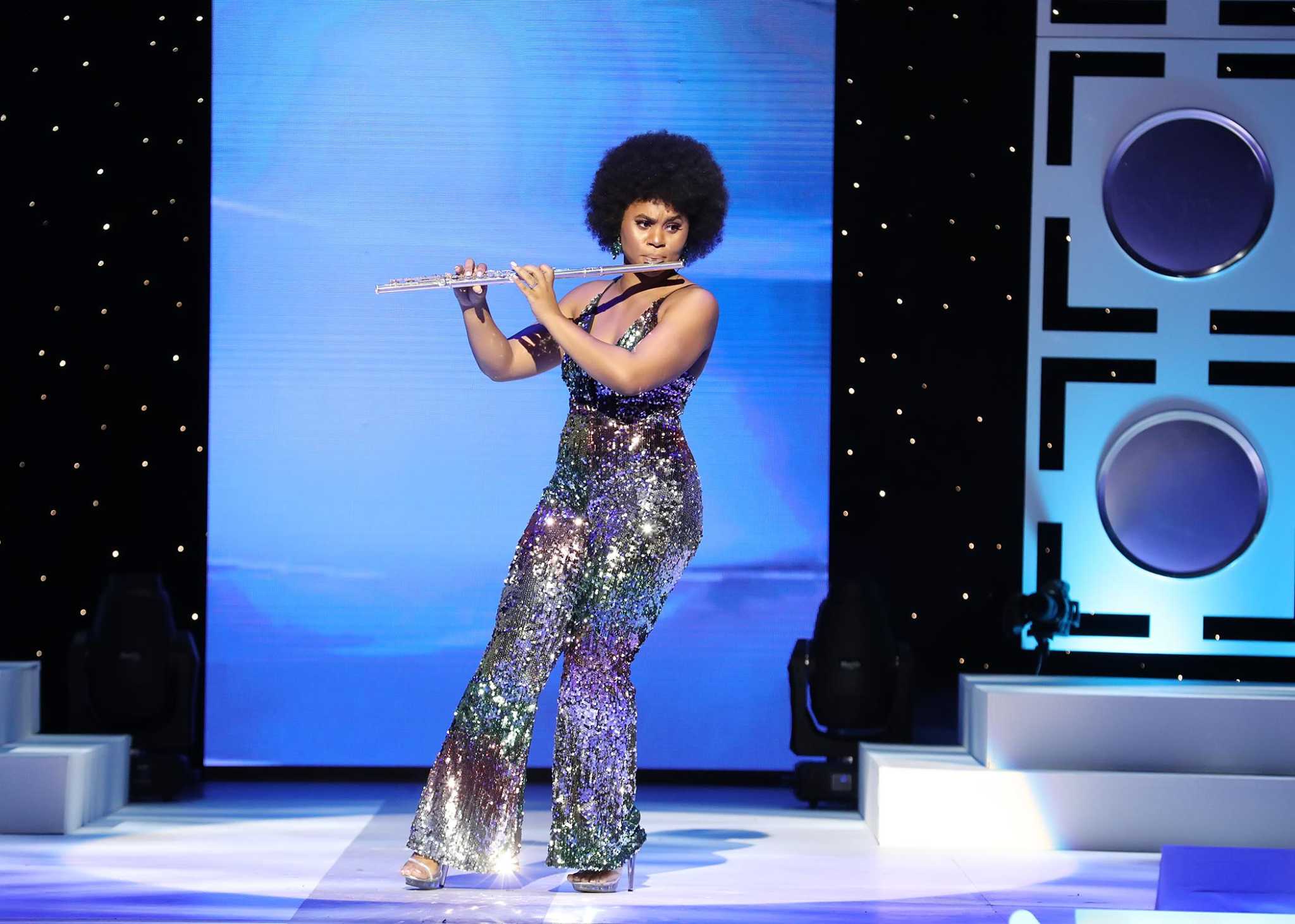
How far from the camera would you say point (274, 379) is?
5090 mm

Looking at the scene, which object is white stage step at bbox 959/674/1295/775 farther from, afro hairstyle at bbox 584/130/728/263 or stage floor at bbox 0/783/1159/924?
afro hairstyle at bbox 584/130/728/263

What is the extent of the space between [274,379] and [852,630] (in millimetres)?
2014

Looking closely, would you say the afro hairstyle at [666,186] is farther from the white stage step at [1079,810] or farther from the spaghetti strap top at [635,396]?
the white stage step at [1079,810]

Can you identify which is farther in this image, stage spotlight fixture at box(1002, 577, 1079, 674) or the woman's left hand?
stage spotlight fixture at box(1002, 577, 1079, 674)

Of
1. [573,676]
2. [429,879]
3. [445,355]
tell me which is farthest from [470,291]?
[445,355]

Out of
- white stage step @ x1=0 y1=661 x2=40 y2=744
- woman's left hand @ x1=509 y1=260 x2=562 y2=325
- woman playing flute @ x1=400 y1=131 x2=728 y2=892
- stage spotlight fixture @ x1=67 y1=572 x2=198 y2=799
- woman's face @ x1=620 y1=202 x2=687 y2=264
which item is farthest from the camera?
stage spotlight fixture @ x1=67 y1=572 x2=198 y2=799

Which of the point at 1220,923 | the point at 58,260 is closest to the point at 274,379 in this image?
the point at 58,260

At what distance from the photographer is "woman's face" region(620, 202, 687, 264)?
3.19 m

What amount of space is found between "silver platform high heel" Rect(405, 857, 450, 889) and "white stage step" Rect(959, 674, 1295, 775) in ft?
5.54

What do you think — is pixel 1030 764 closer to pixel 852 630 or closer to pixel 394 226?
pixel 852 630

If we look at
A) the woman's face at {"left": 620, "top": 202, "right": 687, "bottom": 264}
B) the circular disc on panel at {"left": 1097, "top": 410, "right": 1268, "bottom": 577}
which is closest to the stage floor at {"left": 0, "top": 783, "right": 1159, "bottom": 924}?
the woman's face at {"left": 620, "top": 202, "right": 687, "bottom": 264}

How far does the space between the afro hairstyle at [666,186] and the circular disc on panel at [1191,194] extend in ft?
7.97

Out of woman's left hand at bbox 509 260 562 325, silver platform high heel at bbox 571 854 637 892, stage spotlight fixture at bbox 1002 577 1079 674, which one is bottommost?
silver platform high heel at bbox 571 854 637 892

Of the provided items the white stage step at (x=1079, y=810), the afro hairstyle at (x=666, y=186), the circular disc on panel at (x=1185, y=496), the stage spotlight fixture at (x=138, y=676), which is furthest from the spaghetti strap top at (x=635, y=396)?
the circular disc on panel at (x=1185, y=496)
